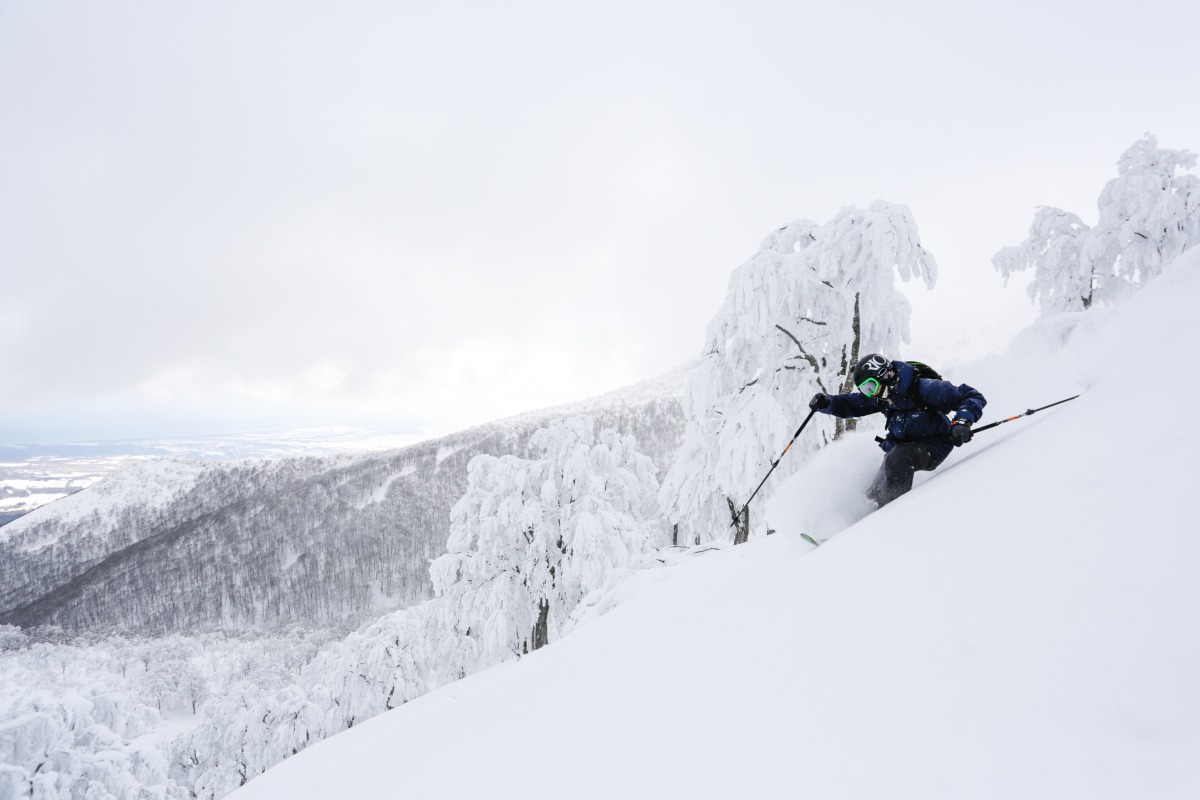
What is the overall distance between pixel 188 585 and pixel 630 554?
457ft

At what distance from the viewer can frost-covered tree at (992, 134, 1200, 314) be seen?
12445mm

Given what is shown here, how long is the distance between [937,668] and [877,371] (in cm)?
378

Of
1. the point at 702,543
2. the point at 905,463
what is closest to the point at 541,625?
the point at 702,543

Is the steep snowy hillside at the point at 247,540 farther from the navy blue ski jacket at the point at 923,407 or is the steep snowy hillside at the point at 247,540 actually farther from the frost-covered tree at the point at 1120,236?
the navy blue ski jacket at the point at 923,407

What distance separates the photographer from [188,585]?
109688 mm

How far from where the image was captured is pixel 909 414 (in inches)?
186

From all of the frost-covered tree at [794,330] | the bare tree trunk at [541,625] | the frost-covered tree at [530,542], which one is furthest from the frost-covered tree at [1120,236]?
the bare tree trunk at [541,625]

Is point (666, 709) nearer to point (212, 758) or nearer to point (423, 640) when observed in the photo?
point (423, 640)

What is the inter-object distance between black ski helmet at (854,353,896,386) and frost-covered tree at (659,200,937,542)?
145 inches

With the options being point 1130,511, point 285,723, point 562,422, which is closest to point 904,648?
point 1130,511

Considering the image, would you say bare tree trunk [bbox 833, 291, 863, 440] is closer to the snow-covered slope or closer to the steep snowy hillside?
the snow-covered slope

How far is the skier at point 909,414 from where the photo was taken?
4.53 m

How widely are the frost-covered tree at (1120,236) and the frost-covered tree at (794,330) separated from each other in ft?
32.7

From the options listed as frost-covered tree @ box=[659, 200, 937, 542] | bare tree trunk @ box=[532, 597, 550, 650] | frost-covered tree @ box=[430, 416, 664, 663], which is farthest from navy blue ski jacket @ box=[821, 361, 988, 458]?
bare tree trunk @ box=[532, 597, 550, 650]
